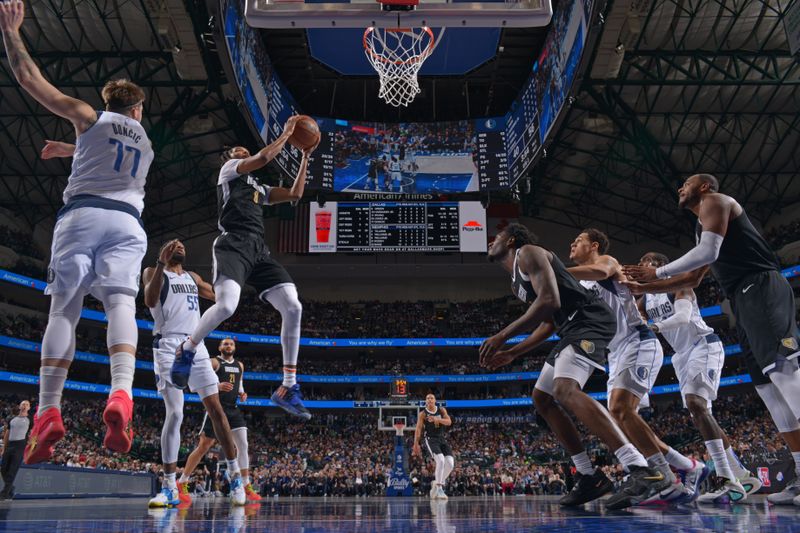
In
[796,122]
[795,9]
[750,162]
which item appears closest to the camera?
[795,9]

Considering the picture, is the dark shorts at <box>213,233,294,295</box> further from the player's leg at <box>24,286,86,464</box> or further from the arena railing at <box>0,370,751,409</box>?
the arena railing at <box>0,370,751,409</box>

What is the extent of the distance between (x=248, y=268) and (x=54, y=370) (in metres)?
2.14

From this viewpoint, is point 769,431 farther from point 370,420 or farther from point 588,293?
point 588,293

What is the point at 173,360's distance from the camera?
6188mm

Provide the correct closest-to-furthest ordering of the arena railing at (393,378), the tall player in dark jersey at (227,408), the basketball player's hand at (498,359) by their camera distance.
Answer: the basketball player's hand at (498,359) → the tall player in dark jersey at (227,408) → the arena railing at (393,378)

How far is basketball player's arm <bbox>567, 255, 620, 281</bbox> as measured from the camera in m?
4.84

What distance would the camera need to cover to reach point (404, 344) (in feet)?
107

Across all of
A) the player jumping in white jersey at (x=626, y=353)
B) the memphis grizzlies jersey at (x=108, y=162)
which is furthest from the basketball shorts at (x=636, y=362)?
the memphis grizzlies jersey at (x=108, y=162)

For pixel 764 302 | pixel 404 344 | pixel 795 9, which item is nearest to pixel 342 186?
pixel 795 9

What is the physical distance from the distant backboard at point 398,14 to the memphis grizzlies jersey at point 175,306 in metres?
3.07

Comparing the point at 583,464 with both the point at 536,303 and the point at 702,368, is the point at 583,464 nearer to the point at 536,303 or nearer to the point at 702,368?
the point at 536,303

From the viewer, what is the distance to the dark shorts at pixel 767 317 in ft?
13.6

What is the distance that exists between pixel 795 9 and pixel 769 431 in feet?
46.2

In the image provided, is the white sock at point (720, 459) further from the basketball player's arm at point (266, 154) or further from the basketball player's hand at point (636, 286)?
the basketball player's arm at point (266, 154)
